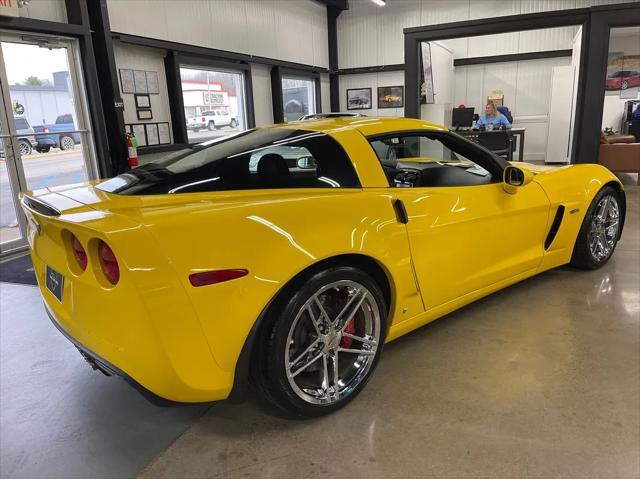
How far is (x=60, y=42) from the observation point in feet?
19.2

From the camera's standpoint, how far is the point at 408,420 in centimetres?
194

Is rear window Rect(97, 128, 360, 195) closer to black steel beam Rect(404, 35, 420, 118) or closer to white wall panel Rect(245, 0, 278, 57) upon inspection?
black steel beam Rect(404, 35, 420, 118)

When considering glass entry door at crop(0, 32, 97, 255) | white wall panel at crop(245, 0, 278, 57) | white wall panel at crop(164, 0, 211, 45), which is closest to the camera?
glass entry door at crop(0, 32, 97, 255)

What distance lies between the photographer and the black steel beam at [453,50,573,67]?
480 inches

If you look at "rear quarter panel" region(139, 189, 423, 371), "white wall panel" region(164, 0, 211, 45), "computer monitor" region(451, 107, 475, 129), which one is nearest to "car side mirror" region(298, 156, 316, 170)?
"rear quarter panel" region(139, 189, 423, 371)

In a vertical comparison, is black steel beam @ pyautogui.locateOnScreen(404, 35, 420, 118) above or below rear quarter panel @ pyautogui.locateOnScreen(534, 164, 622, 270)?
above

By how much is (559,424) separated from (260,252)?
1393mm

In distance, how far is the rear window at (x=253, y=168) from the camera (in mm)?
1825

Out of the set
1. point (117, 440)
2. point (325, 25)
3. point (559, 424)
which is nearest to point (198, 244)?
point (117, 440)

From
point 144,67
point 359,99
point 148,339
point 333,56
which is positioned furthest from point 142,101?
point 359,99

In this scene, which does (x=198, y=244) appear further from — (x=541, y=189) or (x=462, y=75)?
(x=462, y=75)

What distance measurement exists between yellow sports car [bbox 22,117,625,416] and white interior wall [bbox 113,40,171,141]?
5.26 m

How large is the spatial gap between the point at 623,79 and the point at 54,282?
16561 mm

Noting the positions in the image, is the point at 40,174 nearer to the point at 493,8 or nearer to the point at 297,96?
the point at 297,96
